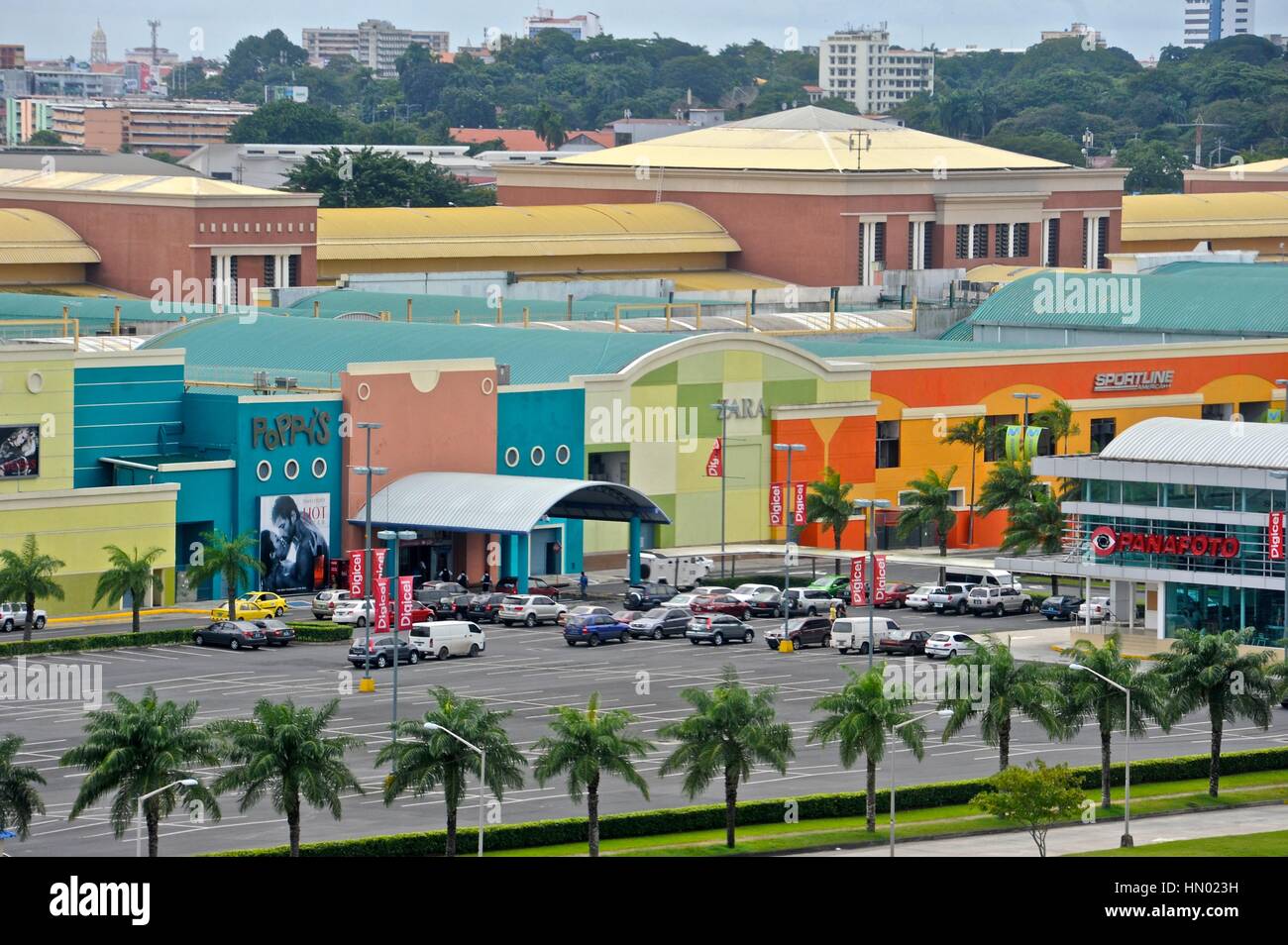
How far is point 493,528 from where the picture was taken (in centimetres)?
8938

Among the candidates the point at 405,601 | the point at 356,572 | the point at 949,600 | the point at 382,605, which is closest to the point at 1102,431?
the point at 949,600

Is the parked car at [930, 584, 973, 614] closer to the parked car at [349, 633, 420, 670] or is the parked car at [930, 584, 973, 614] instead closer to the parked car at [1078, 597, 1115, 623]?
the parked car at [1078, 597, 1115, 623]

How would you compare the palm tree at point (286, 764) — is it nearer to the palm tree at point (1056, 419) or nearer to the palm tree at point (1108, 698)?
the palm tree at point (1108, 698)

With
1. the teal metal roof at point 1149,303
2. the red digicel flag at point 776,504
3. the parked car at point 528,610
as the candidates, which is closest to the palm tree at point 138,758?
the parked car at point 528,610

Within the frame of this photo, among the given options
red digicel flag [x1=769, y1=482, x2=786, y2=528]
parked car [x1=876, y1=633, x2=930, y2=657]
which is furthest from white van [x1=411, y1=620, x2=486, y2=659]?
red digicel flag [x1=769, y1=482, x2=786, y2=528]

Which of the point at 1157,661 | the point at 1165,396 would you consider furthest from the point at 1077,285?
the point at 1157,661

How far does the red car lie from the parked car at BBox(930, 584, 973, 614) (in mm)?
7133

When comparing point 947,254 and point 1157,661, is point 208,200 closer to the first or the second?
point 947,254

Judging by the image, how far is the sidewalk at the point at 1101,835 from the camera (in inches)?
1987

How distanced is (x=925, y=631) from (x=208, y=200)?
211 ft

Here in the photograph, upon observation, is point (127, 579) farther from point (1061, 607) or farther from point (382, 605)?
point (1061, 607)

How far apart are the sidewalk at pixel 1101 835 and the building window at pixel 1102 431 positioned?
203 feet
